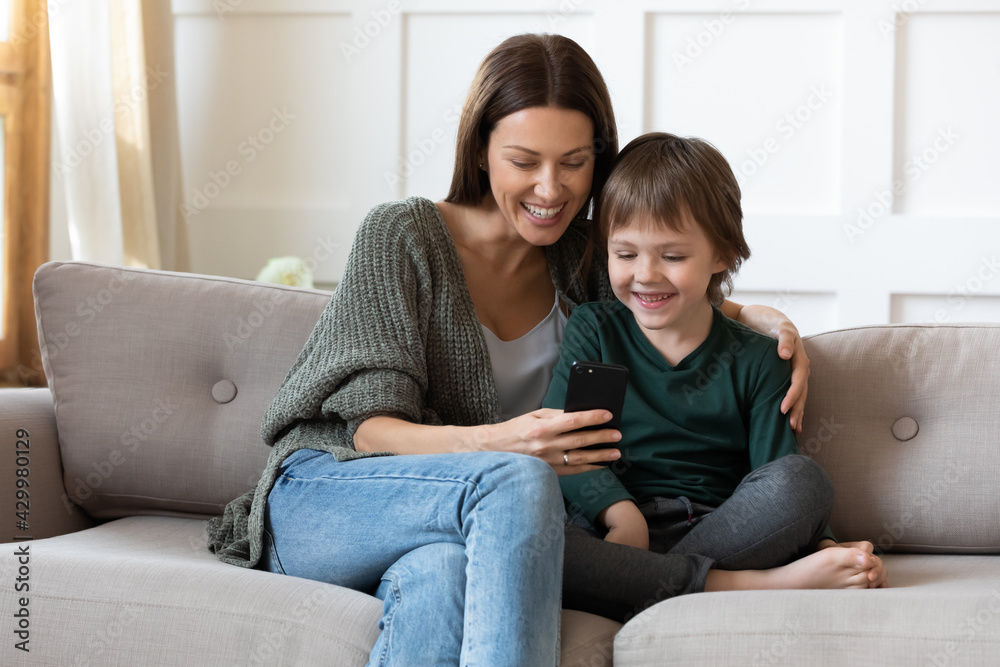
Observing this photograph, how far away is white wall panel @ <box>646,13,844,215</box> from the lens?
2.43 metres

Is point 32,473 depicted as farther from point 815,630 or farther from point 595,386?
point 815,630

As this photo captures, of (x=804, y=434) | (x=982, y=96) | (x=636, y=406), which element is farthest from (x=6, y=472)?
(x=982, y=96)

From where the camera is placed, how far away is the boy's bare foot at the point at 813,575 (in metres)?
1.08

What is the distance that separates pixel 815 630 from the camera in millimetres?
956

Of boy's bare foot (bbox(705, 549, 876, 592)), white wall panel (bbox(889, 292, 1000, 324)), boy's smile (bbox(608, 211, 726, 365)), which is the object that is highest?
boy's smile (bbox(608, 211, 726, 365))

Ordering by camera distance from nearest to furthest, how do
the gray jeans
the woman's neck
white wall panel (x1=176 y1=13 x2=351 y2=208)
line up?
1. the gray jeans
2. the woman's neck
3. white wall panel (x1=176 y1=13 x2=351 y2=208)

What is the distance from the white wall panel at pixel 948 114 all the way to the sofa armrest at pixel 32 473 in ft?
6.93

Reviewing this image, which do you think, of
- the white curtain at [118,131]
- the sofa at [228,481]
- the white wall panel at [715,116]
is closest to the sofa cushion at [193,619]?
the sofa at [228,481]

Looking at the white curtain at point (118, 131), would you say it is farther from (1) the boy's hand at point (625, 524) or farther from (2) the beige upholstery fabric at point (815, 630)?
(2) the beige upholstery fabric at point (815, 630)

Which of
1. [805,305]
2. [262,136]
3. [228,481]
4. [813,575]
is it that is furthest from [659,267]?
[262,136]

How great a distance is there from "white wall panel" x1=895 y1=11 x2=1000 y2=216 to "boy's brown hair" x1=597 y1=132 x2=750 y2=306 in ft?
4.32

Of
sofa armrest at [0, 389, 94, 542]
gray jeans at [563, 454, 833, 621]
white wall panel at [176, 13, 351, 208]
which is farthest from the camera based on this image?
white wall panel at [176, 13, 351, 208]

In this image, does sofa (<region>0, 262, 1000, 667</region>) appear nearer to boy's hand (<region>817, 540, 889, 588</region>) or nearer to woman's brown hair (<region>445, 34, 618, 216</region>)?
boy's hand (<region>817, 540, 889, 588</region>)

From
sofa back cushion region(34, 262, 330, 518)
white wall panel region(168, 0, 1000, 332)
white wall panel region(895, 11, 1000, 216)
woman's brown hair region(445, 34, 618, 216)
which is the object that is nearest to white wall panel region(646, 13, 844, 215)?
white wall panel region(168, 0, 1000, 332)
